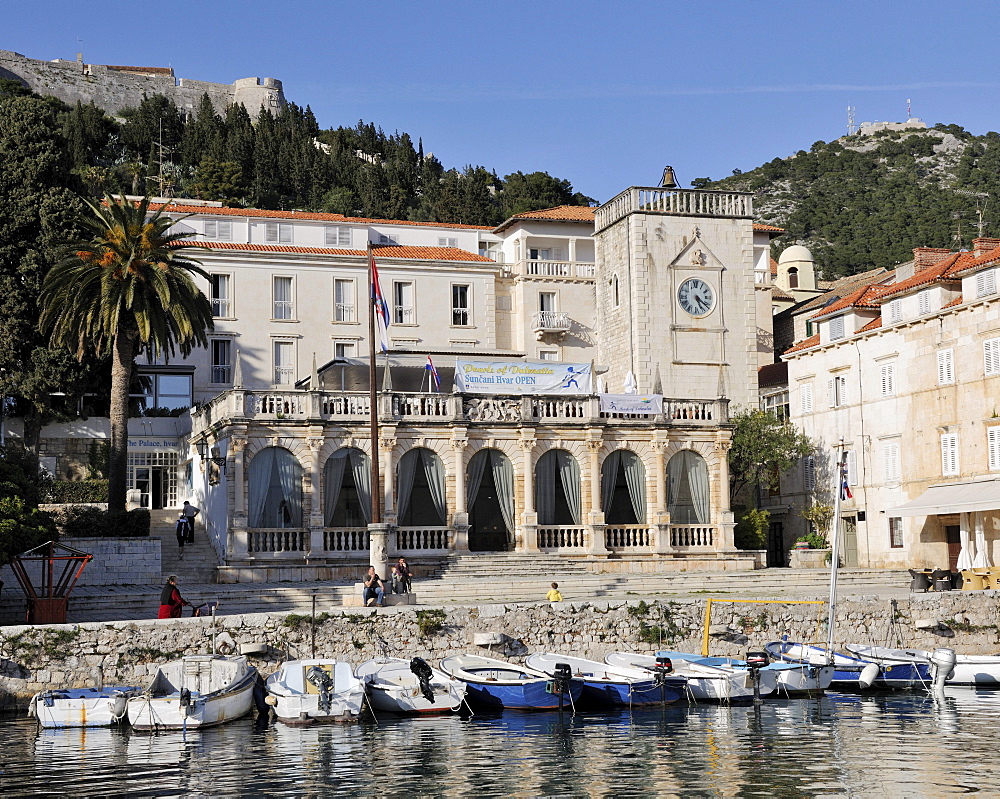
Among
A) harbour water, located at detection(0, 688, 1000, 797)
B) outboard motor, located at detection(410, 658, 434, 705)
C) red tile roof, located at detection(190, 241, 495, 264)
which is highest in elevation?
red tile roof, located at detection(190, 241, 495, 264)

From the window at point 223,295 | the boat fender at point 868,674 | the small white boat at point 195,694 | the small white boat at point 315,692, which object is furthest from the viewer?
the window at point 223,295

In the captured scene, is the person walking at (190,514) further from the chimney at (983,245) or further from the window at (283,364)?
the chimney at (983,245)

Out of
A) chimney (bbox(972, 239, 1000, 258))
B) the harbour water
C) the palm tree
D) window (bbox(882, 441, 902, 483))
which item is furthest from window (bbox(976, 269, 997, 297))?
the palm tree

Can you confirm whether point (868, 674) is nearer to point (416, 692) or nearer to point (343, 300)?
point (416, 692)

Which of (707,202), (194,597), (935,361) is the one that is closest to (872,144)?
(707,202)

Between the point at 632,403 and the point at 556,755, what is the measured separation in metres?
26.1

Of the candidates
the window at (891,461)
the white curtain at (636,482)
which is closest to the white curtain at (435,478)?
the white curtain at (636,482)

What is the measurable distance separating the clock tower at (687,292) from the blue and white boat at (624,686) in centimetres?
2944

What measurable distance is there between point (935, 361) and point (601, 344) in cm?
1899

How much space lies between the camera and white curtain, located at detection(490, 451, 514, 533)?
4675cm

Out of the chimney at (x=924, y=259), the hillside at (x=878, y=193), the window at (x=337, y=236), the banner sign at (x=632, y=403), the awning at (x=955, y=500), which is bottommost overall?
the awning at (x=955, y=500)

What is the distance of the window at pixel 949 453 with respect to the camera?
47.5m

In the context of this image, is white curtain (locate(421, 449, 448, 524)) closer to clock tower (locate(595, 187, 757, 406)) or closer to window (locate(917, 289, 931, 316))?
clock tower (locate(595, 187, 757, 406))

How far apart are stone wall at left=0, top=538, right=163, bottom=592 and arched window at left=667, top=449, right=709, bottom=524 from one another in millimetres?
19841
